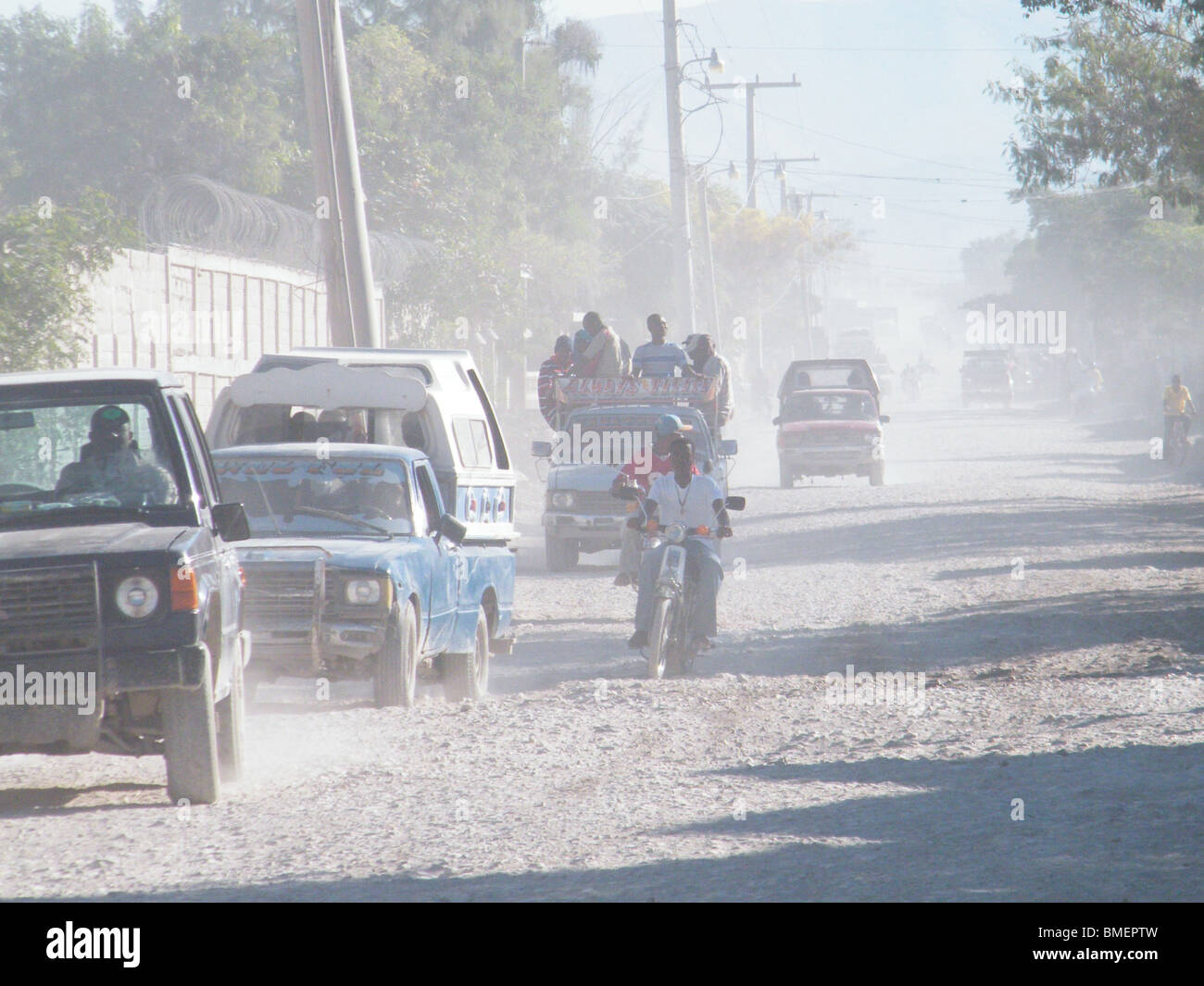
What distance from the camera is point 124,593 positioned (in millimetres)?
6859

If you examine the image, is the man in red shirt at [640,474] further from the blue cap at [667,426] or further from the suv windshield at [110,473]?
the suv windshield at [110,473]

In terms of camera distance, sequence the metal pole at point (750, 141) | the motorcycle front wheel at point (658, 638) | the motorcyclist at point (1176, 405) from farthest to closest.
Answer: the metal pole at point (750, 141) < the motorcyclist at point (1176, 405) < the motorcycle front wheel at point (658, 638)

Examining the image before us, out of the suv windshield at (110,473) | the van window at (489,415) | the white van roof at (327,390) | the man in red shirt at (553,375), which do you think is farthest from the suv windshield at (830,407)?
the suv windshield at (110,473)

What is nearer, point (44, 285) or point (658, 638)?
point (658, 638)

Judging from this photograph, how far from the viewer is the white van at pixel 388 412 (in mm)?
12859

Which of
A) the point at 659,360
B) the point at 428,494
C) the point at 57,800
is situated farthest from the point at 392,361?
the point at 659,360

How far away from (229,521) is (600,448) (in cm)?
1174

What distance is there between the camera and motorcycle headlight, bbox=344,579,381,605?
31.0 ft

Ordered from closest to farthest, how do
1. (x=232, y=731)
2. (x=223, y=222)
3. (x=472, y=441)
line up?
(x=232, y=731) < (x=472, y=441) < (x=223, y=222)

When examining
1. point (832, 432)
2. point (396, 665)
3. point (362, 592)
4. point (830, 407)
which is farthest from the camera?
point (830, 407)

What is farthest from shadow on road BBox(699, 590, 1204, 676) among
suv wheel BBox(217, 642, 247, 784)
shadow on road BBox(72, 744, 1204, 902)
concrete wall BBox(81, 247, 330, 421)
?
concrete wall BBox(81, 247, 330, 421)

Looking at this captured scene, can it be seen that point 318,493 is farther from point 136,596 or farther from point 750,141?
point 750,141

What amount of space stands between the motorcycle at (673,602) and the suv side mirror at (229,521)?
4.17 m
